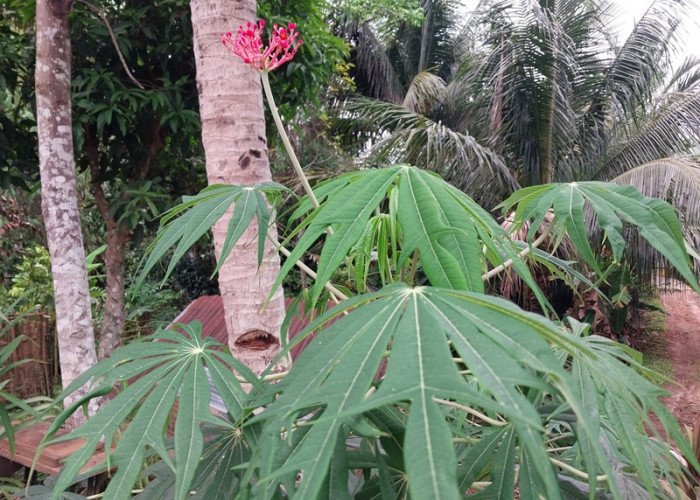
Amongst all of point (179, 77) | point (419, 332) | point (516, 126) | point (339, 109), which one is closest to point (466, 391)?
point (419, 332)

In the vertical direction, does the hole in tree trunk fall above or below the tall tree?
below

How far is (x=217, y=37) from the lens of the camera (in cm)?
103

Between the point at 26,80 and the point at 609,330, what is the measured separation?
18.2ft

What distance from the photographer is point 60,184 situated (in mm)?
1735

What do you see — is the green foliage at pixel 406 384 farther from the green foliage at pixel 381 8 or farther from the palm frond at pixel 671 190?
the green foliage at pixel 381 8

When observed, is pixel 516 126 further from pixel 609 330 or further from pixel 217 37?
pixel 217 37

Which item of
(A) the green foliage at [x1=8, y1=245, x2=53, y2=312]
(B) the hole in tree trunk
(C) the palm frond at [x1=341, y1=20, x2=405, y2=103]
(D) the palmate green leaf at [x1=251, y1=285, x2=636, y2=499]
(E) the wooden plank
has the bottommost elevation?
(E) the wooden plank

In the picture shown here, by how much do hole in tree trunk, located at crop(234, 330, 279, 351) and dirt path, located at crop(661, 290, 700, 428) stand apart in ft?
9.27

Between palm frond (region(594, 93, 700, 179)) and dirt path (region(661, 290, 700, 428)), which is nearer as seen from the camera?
dirt path (region(661, 290, 700, 428))

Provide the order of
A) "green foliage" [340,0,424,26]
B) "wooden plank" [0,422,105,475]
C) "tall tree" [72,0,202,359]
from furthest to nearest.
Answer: "green foliage" [340,0,424,26] < "tall tree" [72,0,202,359] < "wooden plank" [0,422,105,475]

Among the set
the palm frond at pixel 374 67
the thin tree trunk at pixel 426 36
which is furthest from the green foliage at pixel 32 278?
the thin tree trunk at pixel 426 36

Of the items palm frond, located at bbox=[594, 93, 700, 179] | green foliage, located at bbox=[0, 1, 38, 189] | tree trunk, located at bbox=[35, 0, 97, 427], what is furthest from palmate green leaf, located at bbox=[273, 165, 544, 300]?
palm frond, located at bbox=[594, 93, 700, 179]

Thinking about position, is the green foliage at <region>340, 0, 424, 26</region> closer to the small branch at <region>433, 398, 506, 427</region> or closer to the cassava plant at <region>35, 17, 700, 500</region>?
the cassava plant at <region>35, 17, 700, 500</region>

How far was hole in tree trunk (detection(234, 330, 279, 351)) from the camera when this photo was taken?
3.27 ft
